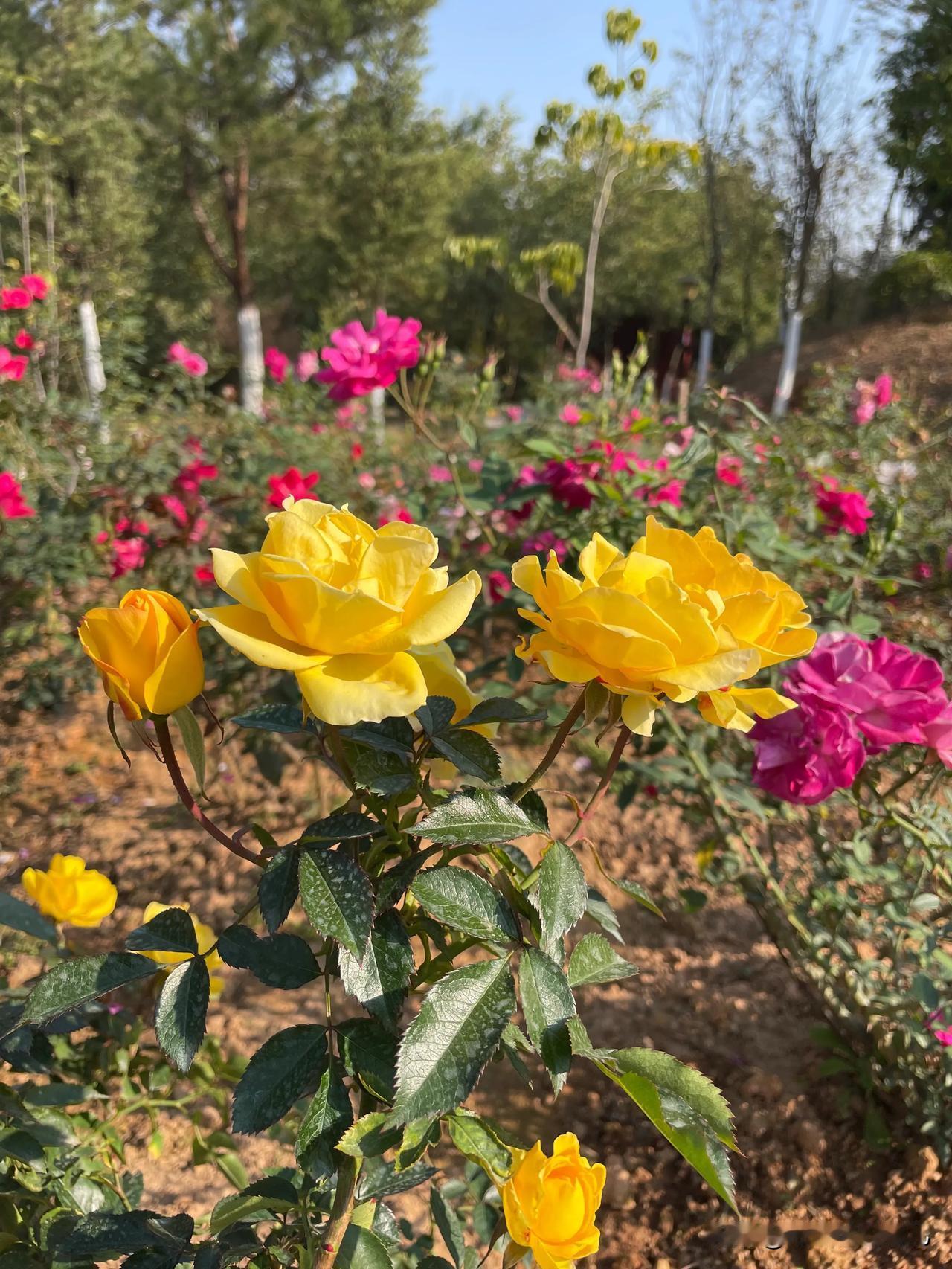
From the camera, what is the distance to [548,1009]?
0.52 meters

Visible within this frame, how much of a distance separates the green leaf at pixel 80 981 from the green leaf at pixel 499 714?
258 millimetres

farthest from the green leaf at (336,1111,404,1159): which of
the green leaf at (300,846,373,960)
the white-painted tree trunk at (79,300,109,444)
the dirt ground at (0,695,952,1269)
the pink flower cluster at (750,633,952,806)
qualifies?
the white-painted tree trunk at (79,300,109,444)

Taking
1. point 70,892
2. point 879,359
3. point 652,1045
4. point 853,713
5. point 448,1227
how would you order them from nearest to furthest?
point 448,1227 → point 853,713 → point 70,892 → point 652,1045 → point 879,359

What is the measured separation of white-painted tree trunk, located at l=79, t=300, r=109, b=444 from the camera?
387 centimetres

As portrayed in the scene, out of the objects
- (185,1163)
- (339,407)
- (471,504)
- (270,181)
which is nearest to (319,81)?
Answer: (270,181)

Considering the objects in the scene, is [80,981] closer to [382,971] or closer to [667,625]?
[382,971]

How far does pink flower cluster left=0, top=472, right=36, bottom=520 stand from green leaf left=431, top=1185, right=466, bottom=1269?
2.24 metres

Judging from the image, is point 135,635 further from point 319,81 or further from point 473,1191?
point 319,81

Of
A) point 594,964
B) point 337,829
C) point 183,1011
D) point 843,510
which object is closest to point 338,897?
point 337,829

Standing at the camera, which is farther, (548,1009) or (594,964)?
(594,964)

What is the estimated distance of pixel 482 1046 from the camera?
49 cm

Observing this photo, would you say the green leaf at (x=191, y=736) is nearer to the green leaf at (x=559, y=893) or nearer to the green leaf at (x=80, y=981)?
the green leaf at (x=80, y=981)

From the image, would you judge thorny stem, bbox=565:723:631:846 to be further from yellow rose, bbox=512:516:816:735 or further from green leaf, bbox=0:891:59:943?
green leaf, bbox=0:891:59:943

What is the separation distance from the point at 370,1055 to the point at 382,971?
69mm
